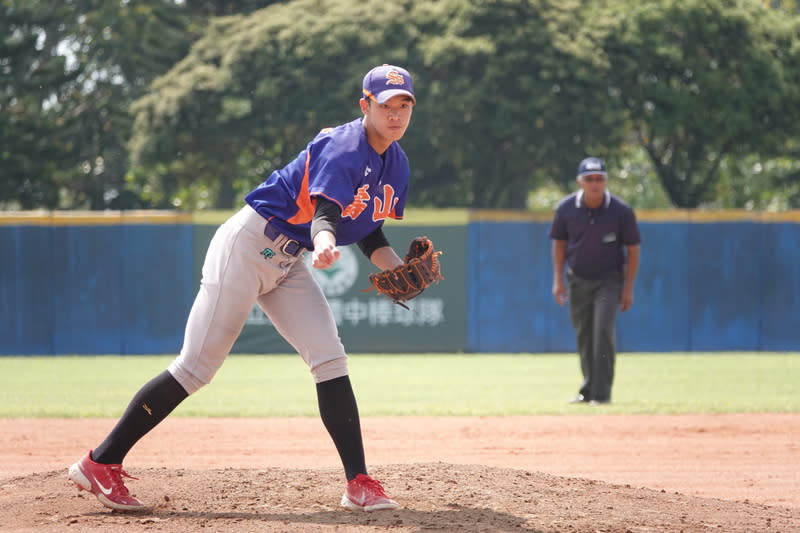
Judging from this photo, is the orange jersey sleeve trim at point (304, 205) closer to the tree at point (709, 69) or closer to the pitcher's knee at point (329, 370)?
the pitcher's knee at point (329, 370)

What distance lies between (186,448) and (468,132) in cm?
1500

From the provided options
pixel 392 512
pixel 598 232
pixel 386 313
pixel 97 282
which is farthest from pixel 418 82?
pixel 392 512

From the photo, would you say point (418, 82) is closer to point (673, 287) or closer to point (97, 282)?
point (673, 287)

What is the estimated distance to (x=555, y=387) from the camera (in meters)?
10.9

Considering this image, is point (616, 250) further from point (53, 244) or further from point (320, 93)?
point (320, 93)

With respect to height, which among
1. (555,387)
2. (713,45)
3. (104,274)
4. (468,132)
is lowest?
(555,387)

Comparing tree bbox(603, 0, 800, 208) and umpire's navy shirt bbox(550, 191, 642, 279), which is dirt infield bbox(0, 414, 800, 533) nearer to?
umpire's navy shirt bbox(550, 191, 642, 279)

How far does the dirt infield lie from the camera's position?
13.7 feet

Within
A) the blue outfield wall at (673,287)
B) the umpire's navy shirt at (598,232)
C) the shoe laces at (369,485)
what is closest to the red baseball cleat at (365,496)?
the shoe laces at (369,485)

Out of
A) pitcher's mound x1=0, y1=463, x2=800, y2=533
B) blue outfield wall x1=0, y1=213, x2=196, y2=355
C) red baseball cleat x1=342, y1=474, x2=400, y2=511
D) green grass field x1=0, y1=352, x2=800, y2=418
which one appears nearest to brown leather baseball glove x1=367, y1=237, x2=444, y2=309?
red baseball cleat x1=342, y1=474, x2=400, y2=511

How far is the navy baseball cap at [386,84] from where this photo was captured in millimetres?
4102

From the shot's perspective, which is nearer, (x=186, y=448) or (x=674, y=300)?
(x=186, y=448)

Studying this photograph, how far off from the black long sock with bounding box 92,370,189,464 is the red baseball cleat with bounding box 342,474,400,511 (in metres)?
0.76

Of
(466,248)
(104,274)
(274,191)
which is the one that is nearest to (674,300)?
(466,248)
